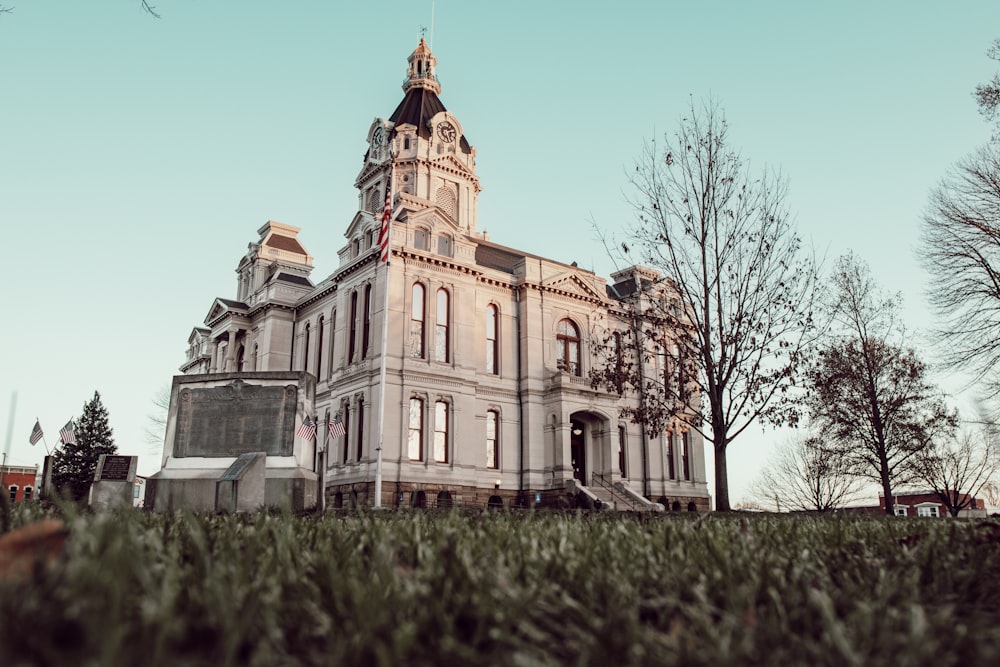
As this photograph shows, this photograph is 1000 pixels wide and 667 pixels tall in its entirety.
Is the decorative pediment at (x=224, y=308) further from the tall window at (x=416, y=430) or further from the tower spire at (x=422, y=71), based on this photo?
the tower spire at (x=422, y=71)

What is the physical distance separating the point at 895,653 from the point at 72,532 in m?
2.91

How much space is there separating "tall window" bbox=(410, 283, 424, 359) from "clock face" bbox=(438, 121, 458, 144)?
48.6 feet

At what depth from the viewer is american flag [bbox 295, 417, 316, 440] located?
15508 mm

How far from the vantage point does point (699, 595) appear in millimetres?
2404

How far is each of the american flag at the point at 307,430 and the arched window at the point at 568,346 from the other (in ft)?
80.8

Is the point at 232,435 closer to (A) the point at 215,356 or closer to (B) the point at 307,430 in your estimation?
(B) the point at 307,430

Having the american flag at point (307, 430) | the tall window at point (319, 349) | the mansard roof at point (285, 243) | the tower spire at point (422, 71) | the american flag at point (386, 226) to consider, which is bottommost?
the american flag at point (307, 430)

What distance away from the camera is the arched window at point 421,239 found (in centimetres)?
3644

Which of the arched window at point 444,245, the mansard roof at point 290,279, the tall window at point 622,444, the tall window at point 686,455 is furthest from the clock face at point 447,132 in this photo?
the tall window at point 686,455

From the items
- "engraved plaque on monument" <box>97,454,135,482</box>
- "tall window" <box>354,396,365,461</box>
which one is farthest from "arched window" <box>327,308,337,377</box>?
"engraved plaque on monument" <box>97,454,135,482</box>

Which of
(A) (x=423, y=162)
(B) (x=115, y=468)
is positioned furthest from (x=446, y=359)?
(B) (x=115, y=468)

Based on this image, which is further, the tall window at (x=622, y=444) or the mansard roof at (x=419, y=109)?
the mansard roof at (x=419, y=109)

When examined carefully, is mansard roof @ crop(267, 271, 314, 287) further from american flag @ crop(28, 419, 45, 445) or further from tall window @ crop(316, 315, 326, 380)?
american flag @ crop(28, 419, 45, 445)

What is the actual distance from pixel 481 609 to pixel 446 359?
34422 millimetres
